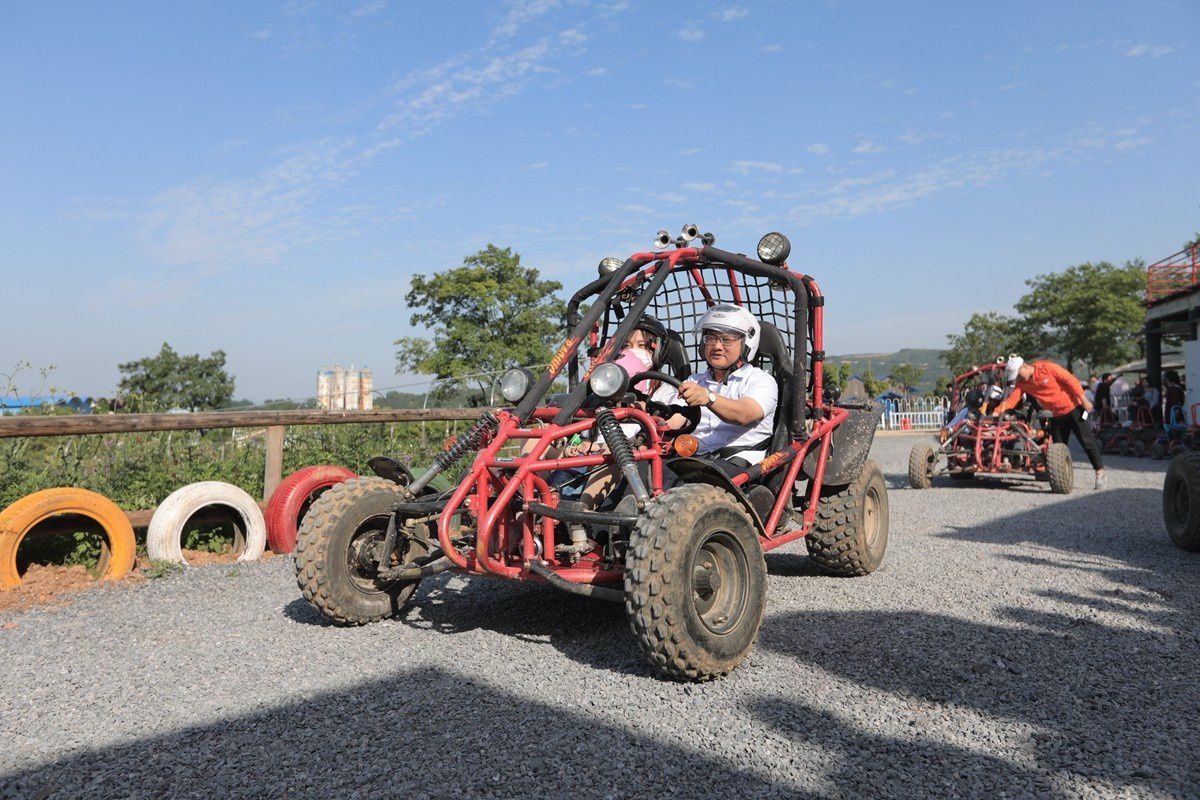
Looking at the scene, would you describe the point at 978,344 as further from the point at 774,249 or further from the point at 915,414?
the point at 774,249

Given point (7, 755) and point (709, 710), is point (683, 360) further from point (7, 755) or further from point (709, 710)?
point (7, 755)

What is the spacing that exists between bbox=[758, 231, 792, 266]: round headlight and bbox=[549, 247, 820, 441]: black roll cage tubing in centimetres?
6

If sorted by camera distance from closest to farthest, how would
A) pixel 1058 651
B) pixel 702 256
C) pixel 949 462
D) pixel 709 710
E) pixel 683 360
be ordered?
pixel 709 710
pixel 1058 651
pixel 702 256
pixel 683 360
pixel 949 462

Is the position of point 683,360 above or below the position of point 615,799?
above

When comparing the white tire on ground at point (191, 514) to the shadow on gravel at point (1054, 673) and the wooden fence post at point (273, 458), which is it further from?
the shadow on gravel at point (1054, 673)

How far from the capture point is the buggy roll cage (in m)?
3.69

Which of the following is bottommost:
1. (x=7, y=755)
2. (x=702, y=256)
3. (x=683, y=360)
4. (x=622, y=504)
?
(x=7, y=755)

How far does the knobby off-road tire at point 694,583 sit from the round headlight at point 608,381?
55 cm

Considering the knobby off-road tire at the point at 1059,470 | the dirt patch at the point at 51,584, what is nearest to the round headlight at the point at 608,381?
the dirt patch at the point at 51,584

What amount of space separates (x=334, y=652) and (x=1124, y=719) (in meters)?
3.20

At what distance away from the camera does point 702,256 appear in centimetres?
489

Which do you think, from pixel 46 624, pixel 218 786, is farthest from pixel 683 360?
pixel 46 624

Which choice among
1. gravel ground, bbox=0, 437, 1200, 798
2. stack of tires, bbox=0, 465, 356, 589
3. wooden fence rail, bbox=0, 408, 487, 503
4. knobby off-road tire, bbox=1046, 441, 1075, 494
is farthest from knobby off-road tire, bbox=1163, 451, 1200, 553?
stack of tires, bbox=0, 465, 356, 589

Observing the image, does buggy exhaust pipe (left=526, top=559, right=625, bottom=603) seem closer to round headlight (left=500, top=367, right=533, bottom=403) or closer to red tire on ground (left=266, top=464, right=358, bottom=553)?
round headlight (left=500, top=367, right=533, bottom=403)
